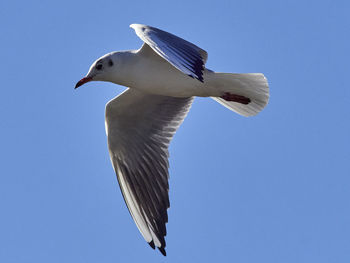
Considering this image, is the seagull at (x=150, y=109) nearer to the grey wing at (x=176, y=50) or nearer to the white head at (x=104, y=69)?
the white head at (x=104, y=69)

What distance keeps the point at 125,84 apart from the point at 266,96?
130 centimetres

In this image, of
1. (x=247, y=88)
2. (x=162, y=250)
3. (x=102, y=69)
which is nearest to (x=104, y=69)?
(x=102, y=69)

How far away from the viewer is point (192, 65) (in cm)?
569

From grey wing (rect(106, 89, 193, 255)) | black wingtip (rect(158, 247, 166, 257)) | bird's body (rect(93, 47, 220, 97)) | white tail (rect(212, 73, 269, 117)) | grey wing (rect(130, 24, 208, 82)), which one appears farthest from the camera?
grey wing (rect(106, 89, 193, 255))

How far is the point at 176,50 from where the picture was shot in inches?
227

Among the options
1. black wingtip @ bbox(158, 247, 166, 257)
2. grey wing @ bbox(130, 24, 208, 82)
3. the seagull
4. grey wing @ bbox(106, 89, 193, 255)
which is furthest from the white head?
black wingtip @ bbox(158, 247, 166, 257)

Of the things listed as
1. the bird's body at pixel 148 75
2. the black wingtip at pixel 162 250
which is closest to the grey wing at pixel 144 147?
the black wingtip at pixel 162 250

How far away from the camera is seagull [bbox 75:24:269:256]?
6.41 metres

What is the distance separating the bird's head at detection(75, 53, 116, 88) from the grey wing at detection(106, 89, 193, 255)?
59 centimetres

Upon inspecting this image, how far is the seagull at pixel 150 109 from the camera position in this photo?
6410 mm

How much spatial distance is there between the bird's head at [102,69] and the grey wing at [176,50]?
0.47 meters

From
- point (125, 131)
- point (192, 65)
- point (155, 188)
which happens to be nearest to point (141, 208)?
point (155, 188)

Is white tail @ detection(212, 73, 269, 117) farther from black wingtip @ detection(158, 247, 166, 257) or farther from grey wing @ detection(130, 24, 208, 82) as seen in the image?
black wingtip @ detection(158, 247, 166, 257)

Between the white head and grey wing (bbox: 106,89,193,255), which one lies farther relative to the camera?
grey wing (bbox: 106,89,193,255)
